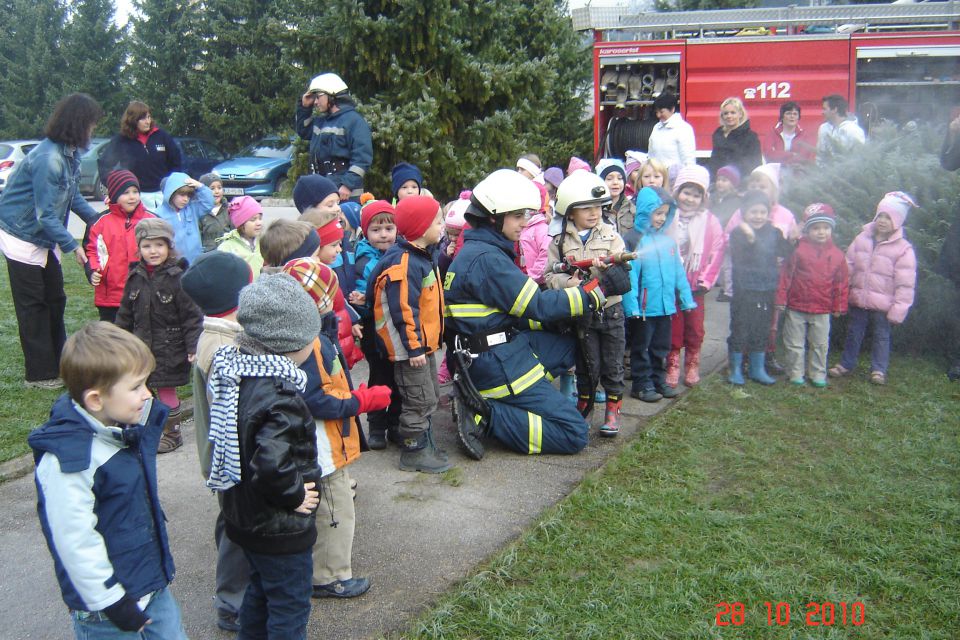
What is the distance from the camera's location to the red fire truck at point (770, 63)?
34.4ft

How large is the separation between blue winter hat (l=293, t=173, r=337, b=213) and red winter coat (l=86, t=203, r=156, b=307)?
123 centimetres

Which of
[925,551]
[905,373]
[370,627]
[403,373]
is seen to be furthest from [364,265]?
[905,373]

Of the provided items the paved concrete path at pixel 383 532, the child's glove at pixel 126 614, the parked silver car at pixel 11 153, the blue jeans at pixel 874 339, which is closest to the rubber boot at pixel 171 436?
the paved concrete path at pixel 383 532

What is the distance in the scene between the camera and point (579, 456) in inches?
204

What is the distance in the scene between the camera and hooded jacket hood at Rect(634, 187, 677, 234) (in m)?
6.12

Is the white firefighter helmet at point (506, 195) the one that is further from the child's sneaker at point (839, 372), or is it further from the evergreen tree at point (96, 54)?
the evergreen tree at point (96, 54)

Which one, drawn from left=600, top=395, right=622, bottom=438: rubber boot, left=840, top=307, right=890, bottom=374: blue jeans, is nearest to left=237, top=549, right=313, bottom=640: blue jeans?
left=600, top=395, right=622, bottom=438: rubber boot

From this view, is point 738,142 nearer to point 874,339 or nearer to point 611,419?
point 874,339

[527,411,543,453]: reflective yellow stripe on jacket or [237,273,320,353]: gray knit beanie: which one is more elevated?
[237,273,320,353]: gray knit beanie

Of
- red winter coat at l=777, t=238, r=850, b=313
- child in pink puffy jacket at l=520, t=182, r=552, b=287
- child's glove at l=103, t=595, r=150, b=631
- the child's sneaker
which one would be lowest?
the child's sneaker

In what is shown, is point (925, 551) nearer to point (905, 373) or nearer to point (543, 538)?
point (543, 538)

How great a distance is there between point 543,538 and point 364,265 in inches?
93.3

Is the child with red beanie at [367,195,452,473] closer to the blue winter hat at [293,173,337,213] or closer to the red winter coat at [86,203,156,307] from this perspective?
the blue winter hat at [293,173,337,213]

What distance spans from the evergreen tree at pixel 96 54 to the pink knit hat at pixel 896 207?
28.9 meters
